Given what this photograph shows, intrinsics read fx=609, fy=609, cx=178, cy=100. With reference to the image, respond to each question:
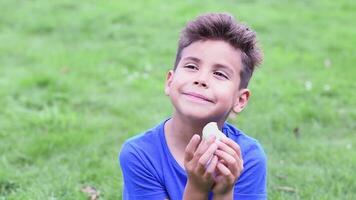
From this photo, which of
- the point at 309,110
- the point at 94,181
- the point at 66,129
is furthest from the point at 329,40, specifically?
the point at 94,181

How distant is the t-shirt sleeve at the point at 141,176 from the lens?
7.97ft

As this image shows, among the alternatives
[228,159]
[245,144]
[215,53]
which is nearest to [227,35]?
[215,53]

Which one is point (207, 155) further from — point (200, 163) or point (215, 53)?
point (215, 53)

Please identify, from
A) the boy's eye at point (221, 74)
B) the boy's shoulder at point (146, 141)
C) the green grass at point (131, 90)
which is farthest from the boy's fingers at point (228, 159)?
the green grass at point (131, 90)

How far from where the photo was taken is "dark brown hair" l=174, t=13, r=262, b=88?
7.86 feet

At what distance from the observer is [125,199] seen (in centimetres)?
262

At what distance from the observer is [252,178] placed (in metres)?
2.48

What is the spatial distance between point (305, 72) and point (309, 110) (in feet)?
3.50

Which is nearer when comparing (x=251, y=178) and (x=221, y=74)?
(x=221, y=74)

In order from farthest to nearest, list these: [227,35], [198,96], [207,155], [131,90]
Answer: [131,90] < [227,35] < [198,96] < [207,155]

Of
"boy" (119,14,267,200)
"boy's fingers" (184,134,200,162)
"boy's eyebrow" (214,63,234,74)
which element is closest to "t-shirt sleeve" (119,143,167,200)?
"boy" (119,14,267,200)

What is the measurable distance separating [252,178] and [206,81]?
1.58 feet

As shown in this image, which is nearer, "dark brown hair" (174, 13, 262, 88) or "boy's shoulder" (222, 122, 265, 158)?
"dark brown hair" (174, 13, 262, 88)

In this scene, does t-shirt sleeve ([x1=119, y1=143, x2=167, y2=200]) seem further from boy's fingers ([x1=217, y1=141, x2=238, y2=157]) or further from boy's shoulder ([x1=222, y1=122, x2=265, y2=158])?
boy's fingers ([x1=217, y1=141, x2=238, y2=157])
